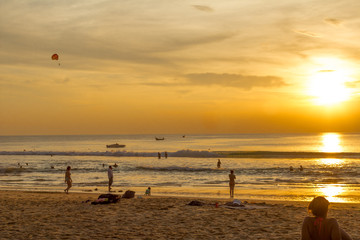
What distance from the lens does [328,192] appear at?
24609 mm

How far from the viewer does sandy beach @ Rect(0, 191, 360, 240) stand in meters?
11.3

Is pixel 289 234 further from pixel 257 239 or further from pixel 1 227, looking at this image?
pixel 1 227

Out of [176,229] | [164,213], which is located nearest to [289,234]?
[176,229]

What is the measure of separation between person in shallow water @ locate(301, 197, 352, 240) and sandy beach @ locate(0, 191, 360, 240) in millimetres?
6539

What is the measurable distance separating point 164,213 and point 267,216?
12.8ft

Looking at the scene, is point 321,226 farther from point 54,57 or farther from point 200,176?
point 200,176

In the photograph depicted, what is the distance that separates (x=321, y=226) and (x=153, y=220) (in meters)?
9.59

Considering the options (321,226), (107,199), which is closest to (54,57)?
(107,199)

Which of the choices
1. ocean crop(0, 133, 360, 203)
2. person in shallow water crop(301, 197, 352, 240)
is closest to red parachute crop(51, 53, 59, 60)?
ocean crop(0, 133, 360, 203)

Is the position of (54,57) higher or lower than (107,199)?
higher

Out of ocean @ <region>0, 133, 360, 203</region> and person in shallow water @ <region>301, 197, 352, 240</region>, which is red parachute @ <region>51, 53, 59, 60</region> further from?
person in shallow water @ <region>301, 197, 352, 240</region>

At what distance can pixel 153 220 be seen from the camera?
13578 mm

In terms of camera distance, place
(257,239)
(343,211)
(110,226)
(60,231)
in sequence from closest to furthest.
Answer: (257,239)
(60,231)
(110,226)
(343,211)

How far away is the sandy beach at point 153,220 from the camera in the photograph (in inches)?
446
